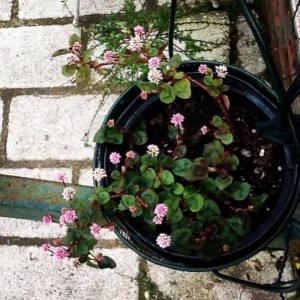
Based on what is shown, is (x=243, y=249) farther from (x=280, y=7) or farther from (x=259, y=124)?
(x=280, y=7)

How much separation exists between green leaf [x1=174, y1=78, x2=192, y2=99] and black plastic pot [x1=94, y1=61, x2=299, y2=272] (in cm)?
12

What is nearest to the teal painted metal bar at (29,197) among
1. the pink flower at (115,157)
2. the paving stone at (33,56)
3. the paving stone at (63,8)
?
the pink flower at (115,157)

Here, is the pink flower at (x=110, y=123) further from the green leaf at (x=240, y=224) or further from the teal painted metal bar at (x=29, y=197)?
the green leaf at (x=240, y=224)

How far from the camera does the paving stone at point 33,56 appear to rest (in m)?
2.41

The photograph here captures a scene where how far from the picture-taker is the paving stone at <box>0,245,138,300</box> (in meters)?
2.10

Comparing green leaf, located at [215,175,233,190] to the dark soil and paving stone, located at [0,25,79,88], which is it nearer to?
the dark soil

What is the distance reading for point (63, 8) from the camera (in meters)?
2.47

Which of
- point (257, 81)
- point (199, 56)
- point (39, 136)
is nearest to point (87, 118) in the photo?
point (39, 136)

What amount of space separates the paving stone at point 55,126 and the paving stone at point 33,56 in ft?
0.27

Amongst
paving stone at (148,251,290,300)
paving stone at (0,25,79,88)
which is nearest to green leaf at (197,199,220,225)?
paving stone at (148,251,290,300)

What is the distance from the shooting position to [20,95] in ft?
7.89

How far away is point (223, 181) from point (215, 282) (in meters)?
0.79

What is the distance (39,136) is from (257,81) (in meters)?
1.11

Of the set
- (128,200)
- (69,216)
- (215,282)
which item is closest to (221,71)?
(128,200)
